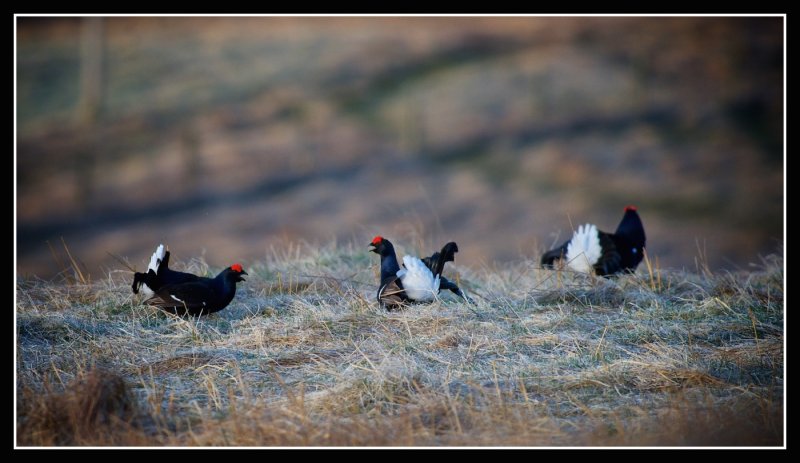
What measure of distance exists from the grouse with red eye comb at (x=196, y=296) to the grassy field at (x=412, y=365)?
113mm

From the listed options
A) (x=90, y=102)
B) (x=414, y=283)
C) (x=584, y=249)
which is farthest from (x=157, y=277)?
(x=90, y=102)

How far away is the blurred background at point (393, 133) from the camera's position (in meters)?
12.6

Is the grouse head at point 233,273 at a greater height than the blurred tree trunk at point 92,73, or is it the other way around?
the blurred tree trunk at point 92,73

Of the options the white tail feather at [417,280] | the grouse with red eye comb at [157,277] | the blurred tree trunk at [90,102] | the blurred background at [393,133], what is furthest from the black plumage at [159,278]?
the blurred tree trunk at [90,102]

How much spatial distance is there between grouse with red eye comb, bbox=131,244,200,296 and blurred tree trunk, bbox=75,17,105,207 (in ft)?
30.8

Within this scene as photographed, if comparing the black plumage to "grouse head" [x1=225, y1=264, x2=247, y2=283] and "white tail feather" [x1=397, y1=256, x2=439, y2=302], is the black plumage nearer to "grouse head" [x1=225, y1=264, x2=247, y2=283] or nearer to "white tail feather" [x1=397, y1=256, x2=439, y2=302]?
"grouse head" [x1=225, y1=264, x2=247, y2=283]

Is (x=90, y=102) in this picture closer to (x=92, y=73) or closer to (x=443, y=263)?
(x=92, y=73)

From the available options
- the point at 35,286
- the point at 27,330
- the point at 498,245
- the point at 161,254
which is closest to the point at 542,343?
the point at 161,254

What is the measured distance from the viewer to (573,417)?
343 cm

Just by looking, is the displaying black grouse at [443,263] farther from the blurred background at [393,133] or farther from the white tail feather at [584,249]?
the blurred background at [393,133]

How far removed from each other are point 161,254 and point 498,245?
7295 mm

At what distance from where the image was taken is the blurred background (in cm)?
1264

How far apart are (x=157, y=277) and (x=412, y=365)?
6.36ft
